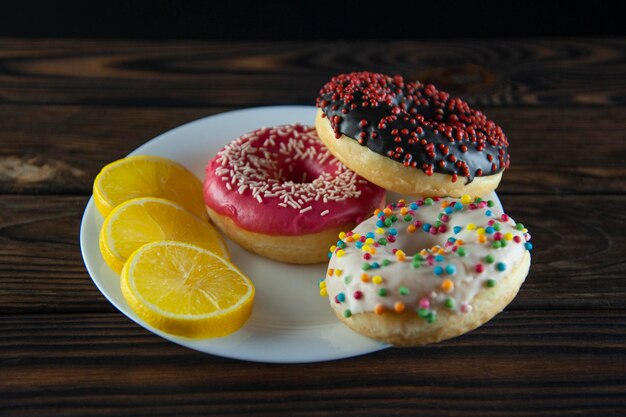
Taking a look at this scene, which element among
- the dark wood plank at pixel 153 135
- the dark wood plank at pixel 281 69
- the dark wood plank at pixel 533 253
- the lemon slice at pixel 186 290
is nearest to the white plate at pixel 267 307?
the lemon slice at pixel 186 290

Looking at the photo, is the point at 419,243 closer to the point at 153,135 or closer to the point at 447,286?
the point at 447,286

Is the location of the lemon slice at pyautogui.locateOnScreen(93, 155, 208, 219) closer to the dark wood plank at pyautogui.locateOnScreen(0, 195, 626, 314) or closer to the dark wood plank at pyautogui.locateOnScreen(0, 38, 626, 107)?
the dark wood plank at pyautogui.locateOnScreen(0, 195, 626, 314)

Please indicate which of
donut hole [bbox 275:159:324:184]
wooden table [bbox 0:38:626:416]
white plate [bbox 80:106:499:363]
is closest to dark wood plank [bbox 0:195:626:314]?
wooden table [bbox 0:38:626:416]

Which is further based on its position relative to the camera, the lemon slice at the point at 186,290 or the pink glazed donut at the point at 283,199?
the pink glazed donut at the point at 283,199

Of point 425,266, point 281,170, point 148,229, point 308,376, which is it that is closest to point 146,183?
point 148,229

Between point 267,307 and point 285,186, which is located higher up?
point 285,186

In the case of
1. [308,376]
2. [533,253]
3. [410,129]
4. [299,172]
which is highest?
[410,129]

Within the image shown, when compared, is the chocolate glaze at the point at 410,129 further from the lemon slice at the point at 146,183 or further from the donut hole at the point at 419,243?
the lemon slice at the point at 146,183
